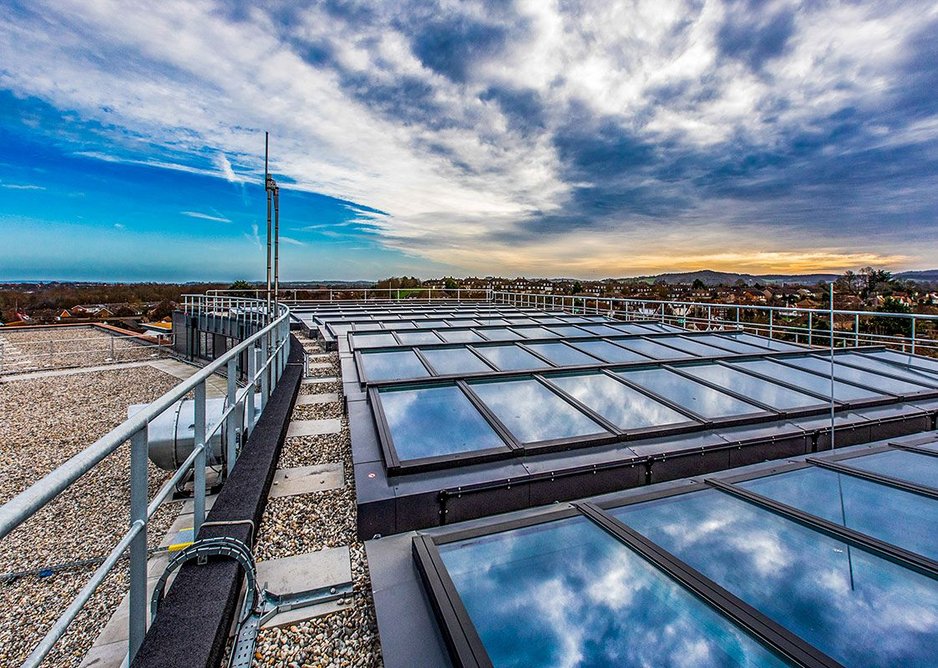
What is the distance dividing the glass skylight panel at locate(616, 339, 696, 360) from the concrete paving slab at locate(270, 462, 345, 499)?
4.61 metres

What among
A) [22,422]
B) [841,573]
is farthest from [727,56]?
[22,422]

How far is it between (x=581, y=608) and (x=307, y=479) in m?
2.61

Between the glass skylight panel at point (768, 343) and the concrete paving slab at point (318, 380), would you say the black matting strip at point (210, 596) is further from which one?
the glass skylight panel at point (768, 343)

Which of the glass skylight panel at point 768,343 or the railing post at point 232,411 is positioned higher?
the glass skylight panel at point 768,343

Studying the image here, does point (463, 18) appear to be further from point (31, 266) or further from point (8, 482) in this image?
point (31, 266)

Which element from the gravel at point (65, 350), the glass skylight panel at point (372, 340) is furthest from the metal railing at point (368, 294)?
the glass skylight panel at point (372, 340)

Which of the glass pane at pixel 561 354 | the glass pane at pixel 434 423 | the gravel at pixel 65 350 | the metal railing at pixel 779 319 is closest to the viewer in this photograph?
the glass pane at pixel 434 423

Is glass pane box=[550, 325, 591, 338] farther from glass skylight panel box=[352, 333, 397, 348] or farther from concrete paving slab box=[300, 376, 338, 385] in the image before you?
concrete paving slab box=[300, 376, 338, 385]

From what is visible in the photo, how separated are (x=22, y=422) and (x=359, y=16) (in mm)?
16008

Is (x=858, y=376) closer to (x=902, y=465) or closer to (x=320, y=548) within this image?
(x=902, y=465)

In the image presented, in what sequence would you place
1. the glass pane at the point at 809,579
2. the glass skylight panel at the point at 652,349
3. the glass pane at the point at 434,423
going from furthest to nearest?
the glass skylight panel at the point at 652,349 → the glass pane at the point at 434,423 → the glass pane at the point at 809,579

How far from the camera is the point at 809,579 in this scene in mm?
1730

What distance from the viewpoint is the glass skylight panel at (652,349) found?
21.4 feet

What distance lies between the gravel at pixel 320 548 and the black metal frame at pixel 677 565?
373mm
